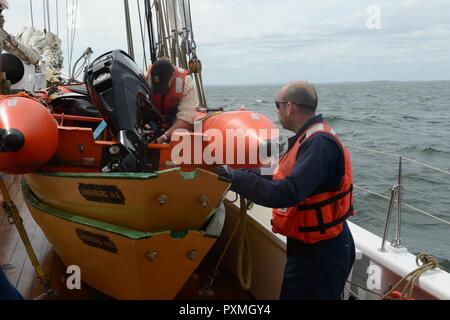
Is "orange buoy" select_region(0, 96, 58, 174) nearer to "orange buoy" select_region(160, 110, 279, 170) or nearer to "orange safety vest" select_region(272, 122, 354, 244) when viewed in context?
"orange buoy" select_region(160, 110, 279, 170)

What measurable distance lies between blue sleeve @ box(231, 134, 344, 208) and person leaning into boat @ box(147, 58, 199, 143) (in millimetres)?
1419

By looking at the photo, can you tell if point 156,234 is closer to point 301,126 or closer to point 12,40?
point 301,126

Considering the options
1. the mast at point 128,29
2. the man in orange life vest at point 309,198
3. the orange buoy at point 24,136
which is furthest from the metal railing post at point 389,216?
the mast at point 128,29

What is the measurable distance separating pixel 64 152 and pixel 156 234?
2.48 ft

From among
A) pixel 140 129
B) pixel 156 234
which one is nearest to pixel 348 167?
pixel 156 234

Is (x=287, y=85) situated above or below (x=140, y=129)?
above

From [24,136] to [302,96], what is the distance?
4.37ft

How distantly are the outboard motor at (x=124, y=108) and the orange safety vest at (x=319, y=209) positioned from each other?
796mm

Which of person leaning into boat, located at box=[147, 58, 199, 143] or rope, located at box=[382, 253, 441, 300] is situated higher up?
person leaning into boat, located at box=[147, 58, 199, 143]

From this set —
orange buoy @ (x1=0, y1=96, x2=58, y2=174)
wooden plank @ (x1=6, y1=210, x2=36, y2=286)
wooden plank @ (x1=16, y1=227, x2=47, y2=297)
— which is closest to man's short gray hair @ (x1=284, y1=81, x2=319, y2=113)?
orange buoy @ (x1=0, y1=96, x2=58, y2=174)

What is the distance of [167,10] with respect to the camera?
511 centimetres

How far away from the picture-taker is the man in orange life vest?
2.02 m

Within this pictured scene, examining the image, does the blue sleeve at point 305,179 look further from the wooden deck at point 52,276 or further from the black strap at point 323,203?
the wooden deck at point 52,276

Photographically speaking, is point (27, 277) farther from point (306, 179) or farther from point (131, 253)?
point (306, 179)
